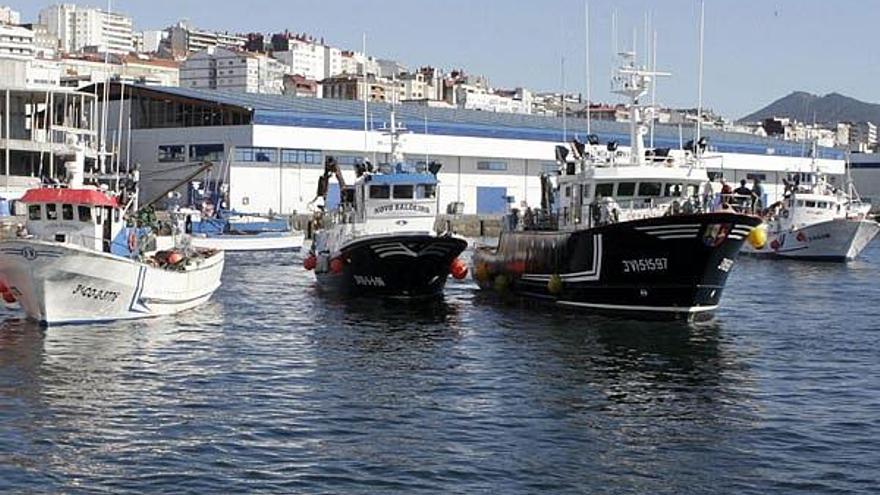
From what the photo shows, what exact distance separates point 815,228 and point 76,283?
53.2 m

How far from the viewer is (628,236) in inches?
1463

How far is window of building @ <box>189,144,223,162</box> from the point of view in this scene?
94250mm

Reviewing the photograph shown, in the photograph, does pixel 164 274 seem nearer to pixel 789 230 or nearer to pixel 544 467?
pixel 544 467

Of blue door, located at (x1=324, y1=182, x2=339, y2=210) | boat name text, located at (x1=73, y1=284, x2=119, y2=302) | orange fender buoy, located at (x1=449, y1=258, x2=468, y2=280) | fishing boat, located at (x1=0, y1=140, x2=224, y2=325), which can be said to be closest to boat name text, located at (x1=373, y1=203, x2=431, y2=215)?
orange fender buoy, located at (x1=449, y1=258, x2=468, y2=280)

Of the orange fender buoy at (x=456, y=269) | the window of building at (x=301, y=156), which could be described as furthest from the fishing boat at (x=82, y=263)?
the window of building at (x=301, y=156)

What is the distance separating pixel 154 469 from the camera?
1864 cm

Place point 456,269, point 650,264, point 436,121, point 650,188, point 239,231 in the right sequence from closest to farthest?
point 650,264 → point 650,188 → point 456,269 → point 239,231 → point 436,121

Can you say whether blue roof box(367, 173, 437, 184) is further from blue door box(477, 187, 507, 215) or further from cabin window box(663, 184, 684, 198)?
blue door box(477, 187, 507, 215)

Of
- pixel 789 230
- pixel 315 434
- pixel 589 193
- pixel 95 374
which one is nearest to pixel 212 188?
pixel 789 230

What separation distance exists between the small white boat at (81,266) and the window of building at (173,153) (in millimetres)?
60661

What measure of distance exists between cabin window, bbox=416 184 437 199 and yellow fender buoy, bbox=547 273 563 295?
556cm

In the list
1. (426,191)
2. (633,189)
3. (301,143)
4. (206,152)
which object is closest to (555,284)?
(633,189)

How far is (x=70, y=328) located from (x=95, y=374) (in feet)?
23.5

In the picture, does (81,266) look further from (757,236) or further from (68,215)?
(757,236)
